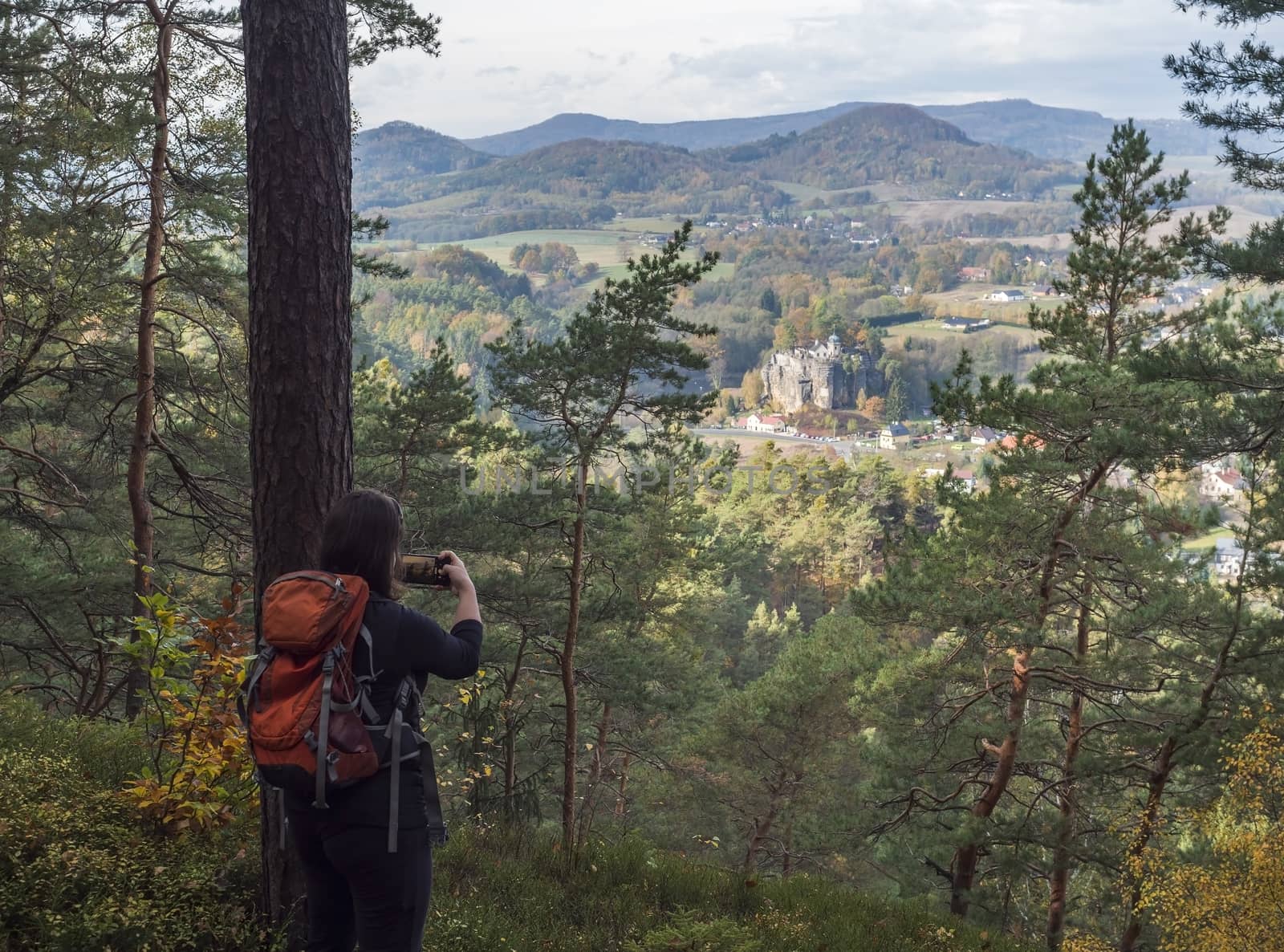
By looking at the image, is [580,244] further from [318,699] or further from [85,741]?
[318,699]

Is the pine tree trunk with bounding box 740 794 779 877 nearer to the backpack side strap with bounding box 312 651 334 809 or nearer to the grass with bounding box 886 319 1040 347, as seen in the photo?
the backpack side strap with bounding box 312 651 334 809

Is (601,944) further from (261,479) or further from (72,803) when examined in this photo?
(261,479)

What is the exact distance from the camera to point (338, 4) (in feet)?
9.74

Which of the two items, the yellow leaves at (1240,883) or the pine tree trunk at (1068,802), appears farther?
the pine tree trunk at (1068,802)

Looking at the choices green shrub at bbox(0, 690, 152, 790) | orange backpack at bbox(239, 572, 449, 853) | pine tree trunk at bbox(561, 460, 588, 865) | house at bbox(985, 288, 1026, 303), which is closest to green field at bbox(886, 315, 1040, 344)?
house at bbox(985, 288, 1026, 303)

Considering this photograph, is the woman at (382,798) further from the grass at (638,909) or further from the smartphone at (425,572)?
the grass at (638,909)

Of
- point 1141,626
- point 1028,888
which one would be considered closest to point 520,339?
point 1141,626

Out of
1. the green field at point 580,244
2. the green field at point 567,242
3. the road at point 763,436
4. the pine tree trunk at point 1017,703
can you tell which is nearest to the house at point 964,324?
the road at point 763,436

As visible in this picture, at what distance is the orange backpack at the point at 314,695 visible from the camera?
2027mm

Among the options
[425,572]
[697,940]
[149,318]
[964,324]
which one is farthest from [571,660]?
[964,324]

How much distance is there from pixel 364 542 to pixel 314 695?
34 centimetres

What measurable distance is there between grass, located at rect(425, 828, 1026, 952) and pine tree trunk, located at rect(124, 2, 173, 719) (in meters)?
3.29

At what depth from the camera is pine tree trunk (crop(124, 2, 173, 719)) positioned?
6742 mm

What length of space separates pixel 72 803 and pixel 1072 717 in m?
9.38
